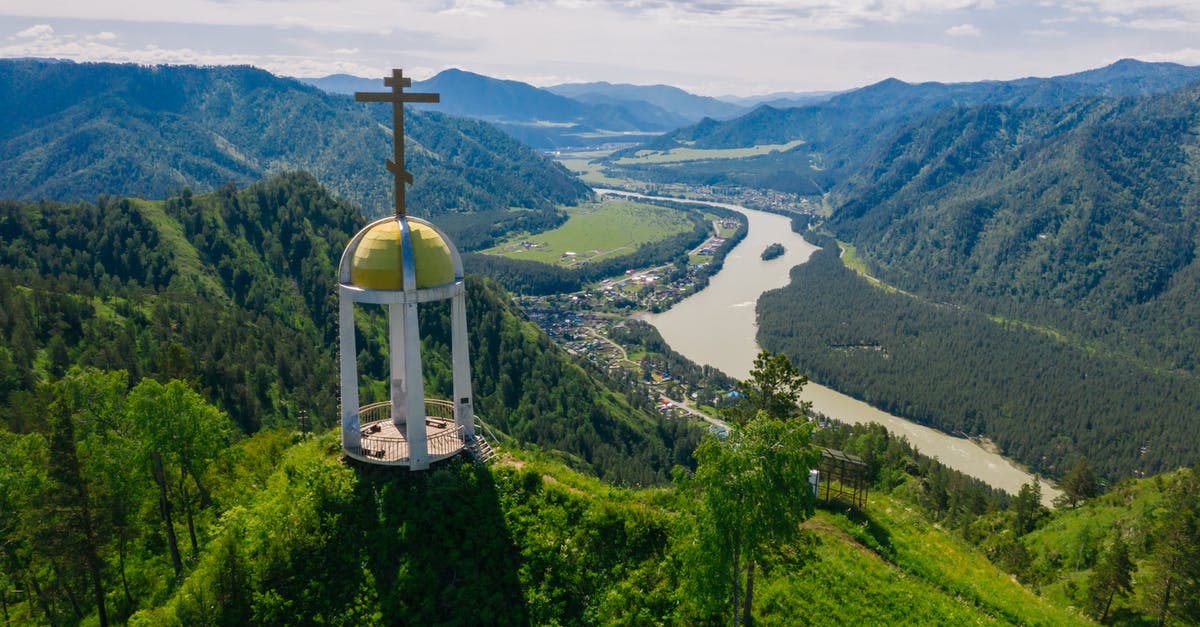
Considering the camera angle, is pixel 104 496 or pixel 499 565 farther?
pixel 104 496

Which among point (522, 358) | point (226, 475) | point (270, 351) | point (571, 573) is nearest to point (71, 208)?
point (270, 351)

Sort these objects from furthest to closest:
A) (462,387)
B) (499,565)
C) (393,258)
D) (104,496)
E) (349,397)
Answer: (462,387)
(349,397)
(393,258)
(104,496)
(499,565)

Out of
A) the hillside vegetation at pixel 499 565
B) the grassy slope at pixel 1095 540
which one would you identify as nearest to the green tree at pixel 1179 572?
the grassy slope at pixel 1095 540

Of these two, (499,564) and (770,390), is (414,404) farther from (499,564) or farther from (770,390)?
(770,390)

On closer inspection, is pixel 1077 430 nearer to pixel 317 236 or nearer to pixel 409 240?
pixel 409 240

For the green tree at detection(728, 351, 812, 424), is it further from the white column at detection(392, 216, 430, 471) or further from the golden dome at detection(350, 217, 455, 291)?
the golden dome at detection(350, 217, 455, 291)

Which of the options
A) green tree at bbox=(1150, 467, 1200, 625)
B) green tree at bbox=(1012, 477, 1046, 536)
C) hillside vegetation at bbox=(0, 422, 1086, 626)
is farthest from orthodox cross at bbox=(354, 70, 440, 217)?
green tree at bbox=(1012, 477, 1046, 536)

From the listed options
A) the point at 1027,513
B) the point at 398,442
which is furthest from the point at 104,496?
the point at 1027,513

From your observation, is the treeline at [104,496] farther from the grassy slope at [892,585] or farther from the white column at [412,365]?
the grassy slope at [892,585]
